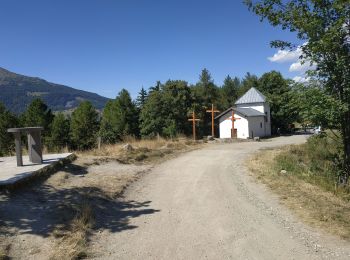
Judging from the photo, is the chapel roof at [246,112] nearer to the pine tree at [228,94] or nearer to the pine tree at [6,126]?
the pine tree at [228,94]

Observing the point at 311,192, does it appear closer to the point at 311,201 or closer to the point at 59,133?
the point at 311,201

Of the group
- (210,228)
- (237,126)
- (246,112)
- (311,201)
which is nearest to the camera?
(210,228)

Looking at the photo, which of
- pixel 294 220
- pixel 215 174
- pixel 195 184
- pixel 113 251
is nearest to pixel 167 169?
pixel 215 174

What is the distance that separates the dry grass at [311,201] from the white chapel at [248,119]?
101 feet

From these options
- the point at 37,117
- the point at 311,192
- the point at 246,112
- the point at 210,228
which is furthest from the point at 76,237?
the point at 37,117

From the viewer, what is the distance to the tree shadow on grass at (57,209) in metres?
6.64

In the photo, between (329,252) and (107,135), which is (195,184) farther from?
(107,135)

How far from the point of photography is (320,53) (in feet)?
39.7

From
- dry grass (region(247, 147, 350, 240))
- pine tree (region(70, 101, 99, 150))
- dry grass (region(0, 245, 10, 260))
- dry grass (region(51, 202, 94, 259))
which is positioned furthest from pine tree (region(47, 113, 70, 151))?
dry grass (region(0, 245, 10, 260))

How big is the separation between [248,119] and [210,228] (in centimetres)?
3947

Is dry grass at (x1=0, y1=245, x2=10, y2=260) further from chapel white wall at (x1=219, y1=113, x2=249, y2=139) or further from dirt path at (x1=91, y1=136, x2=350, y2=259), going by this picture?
chapel white wall at (x1=219, y1=113, x2=249, y2=139)

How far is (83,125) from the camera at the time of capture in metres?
56.9

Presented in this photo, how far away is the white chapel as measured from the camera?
45625 mm

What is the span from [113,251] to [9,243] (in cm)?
166
